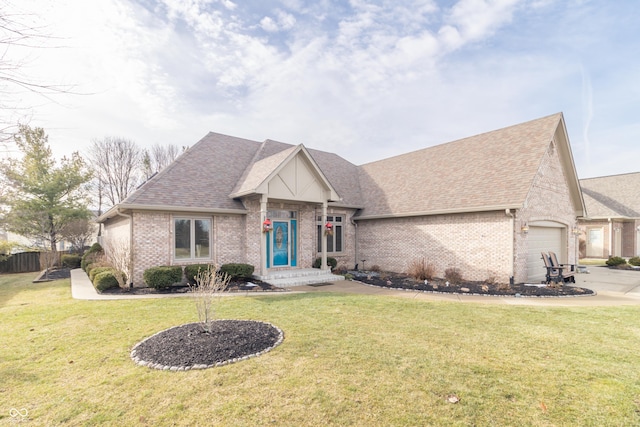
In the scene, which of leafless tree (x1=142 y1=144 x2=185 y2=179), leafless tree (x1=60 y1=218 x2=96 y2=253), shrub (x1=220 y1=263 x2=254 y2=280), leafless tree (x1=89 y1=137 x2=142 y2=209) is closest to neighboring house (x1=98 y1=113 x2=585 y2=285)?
shrub (x1=220 y1=263 x2=254 y2=280)

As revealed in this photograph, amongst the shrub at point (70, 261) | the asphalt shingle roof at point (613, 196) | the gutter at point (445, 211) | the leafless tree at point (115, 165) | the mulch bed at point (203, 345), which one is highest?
the leafless tree at point (115, 165)

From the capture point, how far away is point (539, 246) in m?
13.2

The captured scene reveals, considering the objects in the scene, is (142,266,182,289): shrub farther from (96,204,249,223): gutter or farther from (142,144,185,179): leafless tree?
(142,144,185,179): leafless tree

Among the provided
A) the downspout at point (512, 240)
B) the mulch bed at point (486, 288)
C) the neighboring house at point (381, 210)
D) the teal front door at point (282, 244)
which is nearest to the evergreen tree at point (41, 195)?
the neighboring house at point (381, 210)

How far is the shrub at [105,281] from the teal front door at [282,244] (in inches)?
231

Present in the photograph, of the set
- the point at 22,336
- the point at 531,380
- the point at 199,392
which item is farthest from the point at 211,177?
the point at 531,380

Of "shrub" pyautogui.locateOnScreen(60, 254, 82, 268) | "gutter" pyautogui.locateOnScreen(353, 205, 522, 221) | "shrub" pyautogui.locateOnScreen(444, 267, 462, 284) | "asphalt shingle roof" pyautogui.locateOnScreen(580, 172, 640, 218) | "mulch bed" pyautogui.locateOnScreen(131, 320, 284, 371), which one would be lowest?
"shrub" pyautogui.locateOnScreen(60, 254, 82, 268)

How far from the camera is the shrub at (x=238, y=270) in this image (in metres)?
11.9

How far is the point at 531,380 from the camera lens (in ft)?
13.3

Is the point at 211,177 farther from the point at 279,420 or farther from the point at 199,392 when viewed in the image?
the point at 279,420

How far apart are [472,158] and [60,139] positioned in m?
15.4

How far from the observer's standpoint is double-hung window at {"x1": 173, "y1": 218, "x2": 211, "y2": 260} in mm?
11824

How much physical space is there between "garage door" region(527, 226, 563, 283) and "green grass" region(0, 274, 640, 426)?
5.28 m

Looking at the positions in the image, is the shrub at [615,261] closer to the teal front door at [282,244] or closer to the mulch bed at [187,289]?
the teal front door at [282,244]
